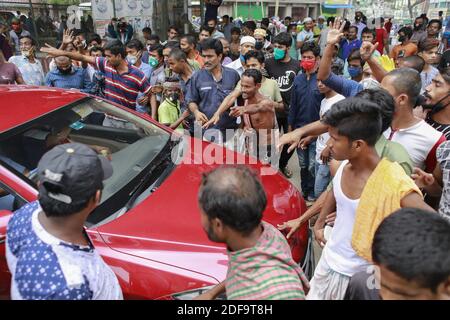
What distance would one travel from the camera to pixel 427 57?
4.24 meters

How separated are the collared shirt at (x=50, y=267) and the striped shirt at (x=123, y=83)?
2999mm

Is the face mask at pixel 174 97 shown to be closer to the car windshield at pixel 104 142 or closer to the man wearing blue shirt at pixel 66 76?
the car windshield at pixel 104 142

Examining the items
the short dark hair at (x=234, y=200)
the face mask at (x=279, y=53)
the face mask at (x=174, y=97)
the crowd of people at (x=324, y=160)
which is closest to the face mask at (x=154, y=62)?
the crowd of people at (x=324, y=160)

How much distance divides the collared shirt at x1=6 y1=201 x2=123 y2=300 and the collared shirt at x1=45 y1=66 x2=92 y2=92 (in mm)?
3491

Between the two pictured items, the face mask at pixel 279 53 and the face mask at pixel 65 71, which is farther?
the face mask at pixel 279 53

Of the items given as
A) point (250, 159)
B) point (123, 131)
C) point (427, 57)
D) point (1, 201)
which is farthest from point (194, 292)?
point (427, 57)

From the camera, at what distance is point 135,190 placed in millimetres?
2229

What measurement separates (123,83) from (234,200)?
3335mm

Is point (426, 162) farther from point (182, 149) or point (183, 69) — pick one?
point (183, 69)

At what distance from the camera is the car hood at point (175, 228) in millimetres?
1802

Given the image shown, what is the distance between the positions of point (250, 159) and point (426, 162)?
4.26 ft

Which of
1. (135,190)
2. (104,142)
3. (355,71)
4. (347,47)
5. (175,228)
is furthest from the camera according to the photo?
(347,47)

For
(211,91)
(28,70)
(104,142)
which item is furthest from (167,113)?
(28,70)

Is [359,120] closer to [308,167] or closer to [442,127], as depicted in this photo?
[442,127]
